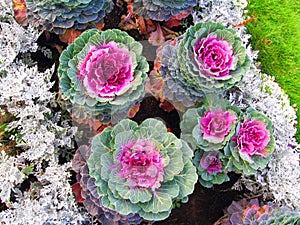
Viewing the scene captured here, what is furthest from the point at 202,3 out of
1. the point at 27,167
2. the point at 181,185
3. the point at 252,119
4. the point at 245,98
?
the point at 27,167

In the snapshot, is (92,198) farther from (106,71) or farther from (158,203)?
(106,71)

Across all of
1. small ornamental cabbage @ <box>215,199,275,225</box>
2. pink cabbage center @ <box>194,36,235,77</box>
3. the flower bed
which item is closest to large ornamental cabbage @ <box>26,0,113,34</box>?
the flower bed

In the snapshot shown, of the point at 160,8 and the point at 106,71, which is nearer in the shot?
the point at 106,71

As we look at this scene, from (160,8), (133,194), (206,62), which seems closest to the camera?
(133,194)

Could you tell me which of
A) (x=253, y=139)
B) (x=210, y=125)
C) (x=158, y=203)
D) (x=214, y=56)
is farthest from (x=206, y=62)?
(x=158, y=203)

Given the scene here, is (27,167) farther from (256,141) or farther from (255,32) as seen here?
(255,32)

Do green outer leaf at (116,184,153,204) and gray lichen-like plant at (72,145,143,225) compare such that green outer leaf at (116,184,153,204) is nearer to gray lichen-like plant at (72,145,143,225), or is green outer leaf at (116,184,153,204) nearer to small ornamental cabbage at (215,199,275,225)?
gray lichen-like plant at (72,145,143,225)

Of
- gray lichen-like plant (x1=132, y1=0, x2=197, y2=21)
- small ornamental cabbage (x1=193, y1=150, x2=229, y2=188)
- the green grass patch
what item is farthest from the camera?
the green grass patch
